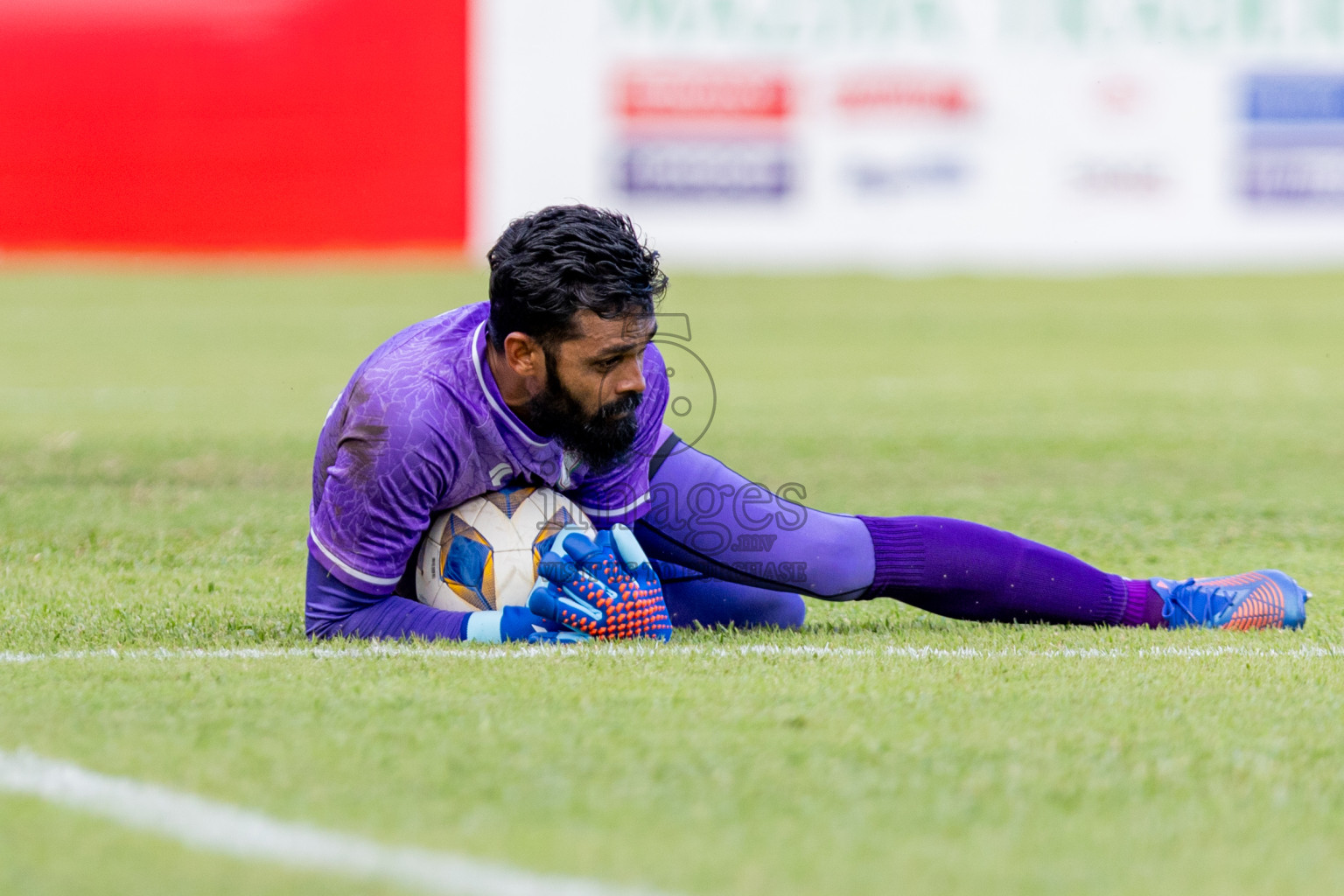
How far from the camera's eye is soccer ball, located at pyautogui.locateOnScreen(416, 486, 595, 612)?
3947mm

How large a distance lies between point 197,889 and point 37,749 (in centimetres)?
77

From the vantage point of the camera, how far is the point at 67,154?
1745 centimetres

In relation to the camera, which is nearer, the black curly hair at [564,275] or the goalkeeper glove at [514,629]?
the black curly hair at [564,275]

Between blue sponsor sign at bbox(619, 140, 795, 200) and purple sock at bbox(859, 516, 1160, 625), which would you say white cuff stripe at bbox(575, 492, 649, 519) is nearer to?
purple sock at bbox(859, 516, 1160, 625)

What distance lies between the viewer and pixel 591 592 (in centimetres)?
383

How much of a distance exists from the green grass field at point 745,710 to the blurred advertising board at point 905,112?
31.4 feet

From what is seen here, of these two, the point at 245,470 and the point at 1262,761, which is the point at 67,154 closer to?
the point at 245,470

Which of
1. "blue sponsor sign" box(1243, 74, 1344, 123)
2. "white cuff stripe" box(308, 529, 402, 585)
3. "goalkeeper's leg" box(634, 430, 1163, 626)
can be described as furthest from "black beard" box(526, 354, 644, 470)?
"blue sponsor sign" box(1243, 74, 1344, 123)

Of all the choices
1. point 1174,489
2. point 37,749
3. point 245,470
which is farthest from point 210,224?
point 37,749

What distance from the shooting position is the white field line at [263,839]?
90.7 inches

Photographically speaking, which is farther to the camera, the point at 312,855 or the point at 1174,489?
the point at 1174,489

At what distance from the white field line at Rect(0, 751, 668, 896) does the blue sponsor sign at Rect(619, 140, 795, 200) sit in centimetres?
1514

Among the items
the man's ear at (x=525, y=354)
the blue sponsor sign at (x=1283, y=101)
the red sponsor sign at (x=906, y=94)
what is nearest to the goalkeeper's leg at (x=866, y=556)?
the man's ear at (x=525, y=354)

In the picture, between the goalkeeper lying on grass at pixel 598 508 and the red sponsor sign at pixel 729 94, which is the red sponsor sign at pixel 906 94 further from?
the goalkeeper lying on grass at pixel 598 508
